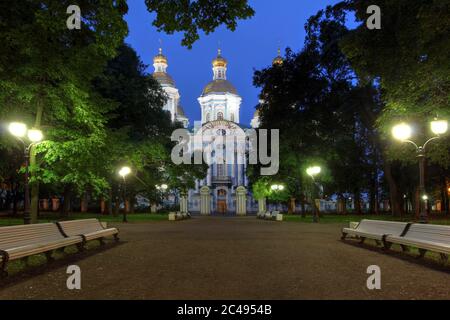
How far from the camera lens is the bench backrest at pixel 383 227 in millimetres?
11297

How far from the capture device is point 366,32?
46.9ft

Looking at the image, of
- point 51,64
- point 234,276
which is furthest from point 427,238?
point 51,64

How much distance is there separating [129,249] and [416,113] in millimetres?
14059

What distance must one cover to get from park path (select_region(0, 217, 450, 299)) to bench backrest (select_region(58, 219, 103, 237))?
79 centimetres

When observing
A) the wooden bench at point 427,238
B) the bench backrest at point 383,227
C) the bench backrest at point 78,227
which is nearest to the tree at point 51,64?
the bench backrest at point 78,227

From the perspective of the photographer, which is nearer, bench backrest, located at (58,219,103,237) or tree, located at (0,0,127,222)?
bench backrest, located at (58,219,103,237)

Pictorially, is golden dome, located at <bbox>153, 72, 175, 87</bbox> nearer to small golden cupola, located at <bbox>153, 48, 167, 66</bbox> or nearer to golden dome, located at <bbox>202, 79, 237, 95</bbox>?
small golden cupola, located at <bbox>153, 48, 167, 66</bbox>

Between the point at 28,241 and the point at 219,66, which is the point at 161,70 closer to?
the point at 219,66

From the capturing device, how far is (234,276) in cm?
745

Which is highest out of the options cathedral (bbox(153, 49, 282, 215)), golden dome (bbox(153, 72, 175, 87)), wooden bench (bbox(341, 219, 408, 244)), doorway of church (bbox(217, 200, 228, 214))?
golden dome (bbox(153, 72, 175, 87))

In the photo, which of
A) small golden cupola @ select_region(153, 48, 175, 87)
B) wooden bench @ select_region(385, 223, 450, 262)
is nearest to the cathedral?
small golden cupola @ select_region(153, 48, 175, 87)

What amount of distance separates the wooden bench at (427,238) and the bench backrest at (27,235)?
8.13 meters

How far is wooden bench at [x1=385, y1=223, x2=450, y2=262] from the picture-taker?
8.49 metres
